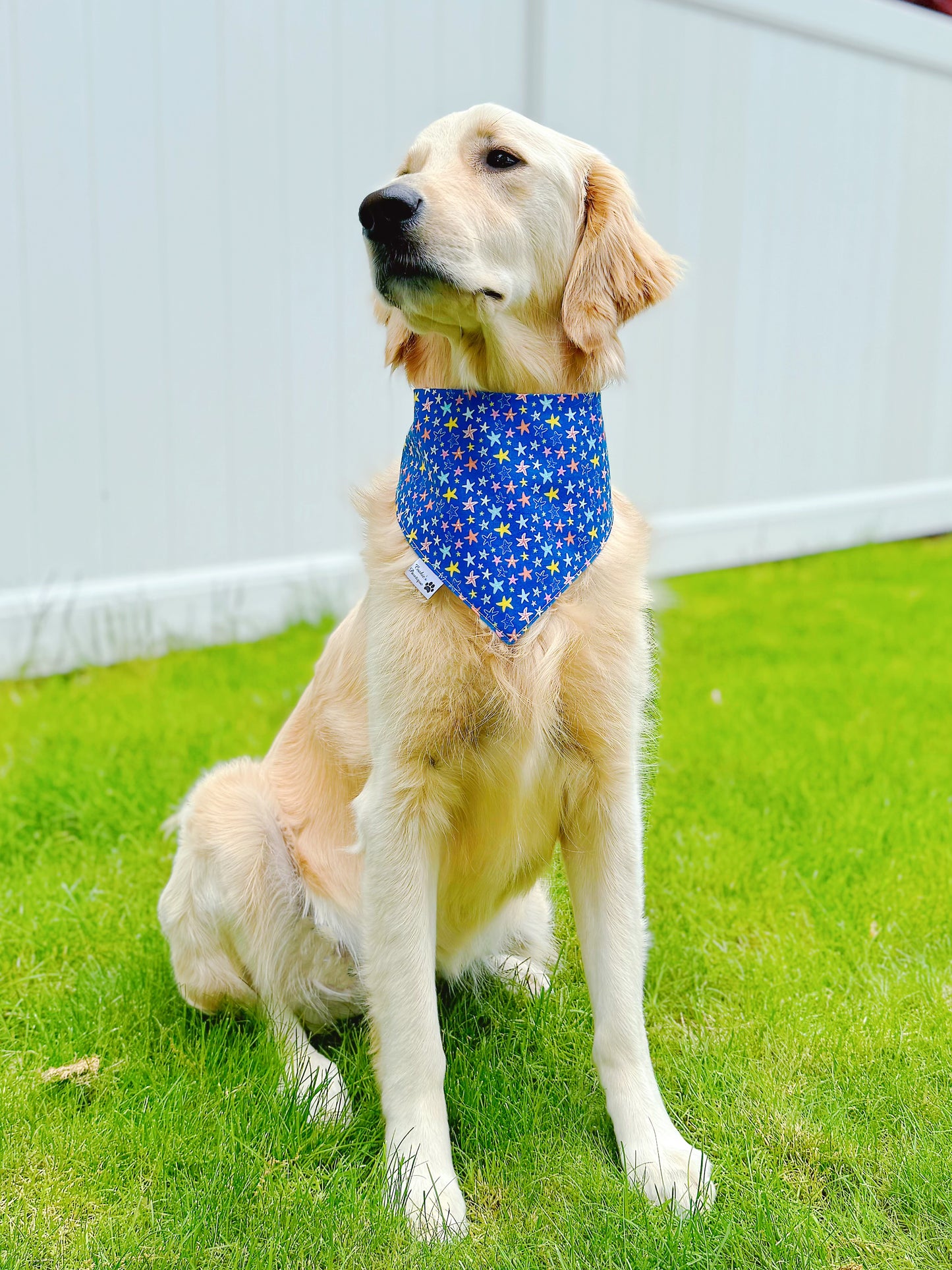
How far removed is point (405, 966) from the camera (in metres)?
1.83

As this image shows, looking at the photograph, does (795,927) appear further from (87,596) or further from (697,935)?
(87,596)

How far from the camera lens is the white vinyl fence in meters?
4.29

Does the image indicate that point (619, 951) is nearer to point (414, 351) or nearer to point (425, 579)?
point (425, 579)

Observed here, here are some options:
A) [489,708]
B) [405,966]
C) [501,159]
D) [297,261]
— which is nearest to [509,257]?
[501,159]

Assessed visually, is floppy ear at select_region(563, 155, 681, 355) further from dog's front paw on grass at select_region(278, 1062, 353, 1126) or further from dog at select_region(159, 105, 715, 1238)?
dog's front paw on grass at select_region(278, 1062, 353, 1126)

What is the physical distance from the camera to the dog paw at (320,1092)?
6.40 feet

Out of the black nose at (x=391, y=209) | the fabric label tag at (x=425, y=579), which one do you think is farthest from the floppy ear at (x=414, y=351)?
the fabric label tag at (x=425, y=579)

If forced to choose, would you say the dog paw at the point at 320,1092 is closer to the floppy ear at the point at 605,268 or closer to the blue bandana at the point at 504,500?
the blue bandana at the point at 504,500

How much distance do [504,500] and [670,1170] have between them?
1123mm

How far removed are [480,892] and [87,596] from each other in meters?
3.00

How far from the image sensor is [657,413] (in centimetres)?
626

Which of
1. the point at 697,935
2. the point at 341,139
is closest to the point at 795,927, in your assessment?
the point at 697,935

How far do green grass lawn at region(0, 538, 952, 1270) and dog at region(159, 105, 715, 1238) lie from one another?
0.32 feet

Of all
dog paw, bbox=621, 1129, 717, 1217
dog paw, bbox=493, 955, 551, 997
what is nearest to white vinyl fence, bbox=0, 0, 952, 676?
dog paw, bbox=493, 955, 551, 997
